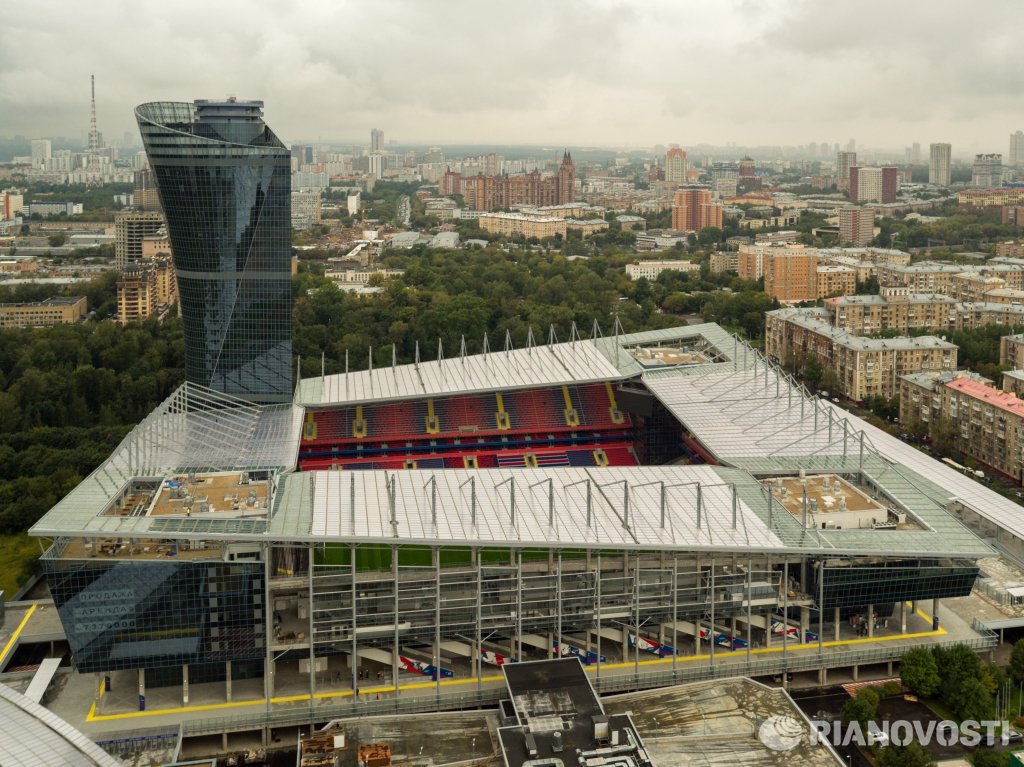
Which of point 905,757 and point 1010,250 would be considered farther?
point 1010,250

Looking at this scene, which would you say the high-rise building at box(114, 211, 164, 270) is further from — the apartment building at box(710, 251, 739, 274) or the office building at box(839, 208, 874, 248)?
the office building at box(839, 208, 874, 248)

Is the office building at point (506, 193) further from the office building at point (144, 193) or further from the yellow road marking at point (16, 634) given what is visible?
the yellow road marking at point (16, 634)

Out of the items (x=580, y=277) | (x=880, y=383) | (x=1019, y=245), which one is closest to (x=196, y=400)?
(x=880, y=383)

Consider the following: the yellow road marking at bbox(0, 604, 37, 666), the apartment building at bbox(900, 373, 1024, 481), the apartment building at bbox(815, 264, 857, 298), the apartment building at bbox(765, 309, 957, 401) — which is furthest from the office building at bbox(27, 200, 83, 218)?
the yellow road marking at bbox(0, 604, 37, 666)

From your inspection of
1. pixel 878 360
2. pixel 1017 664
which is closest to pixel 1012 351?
pixel 878 360

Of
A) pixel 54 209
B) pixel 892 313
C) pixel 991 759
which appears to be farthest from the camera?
pixel 54 209

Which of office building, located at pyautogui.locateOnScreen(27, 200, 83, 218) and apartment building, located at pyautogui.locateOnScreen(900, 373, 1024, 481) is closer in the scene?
apartment building, located at pyautogui.locateOnScreen(900, 373, 1024, 481)

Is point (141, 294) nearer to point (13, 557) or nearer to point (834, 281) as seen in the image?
point (13, 557)
